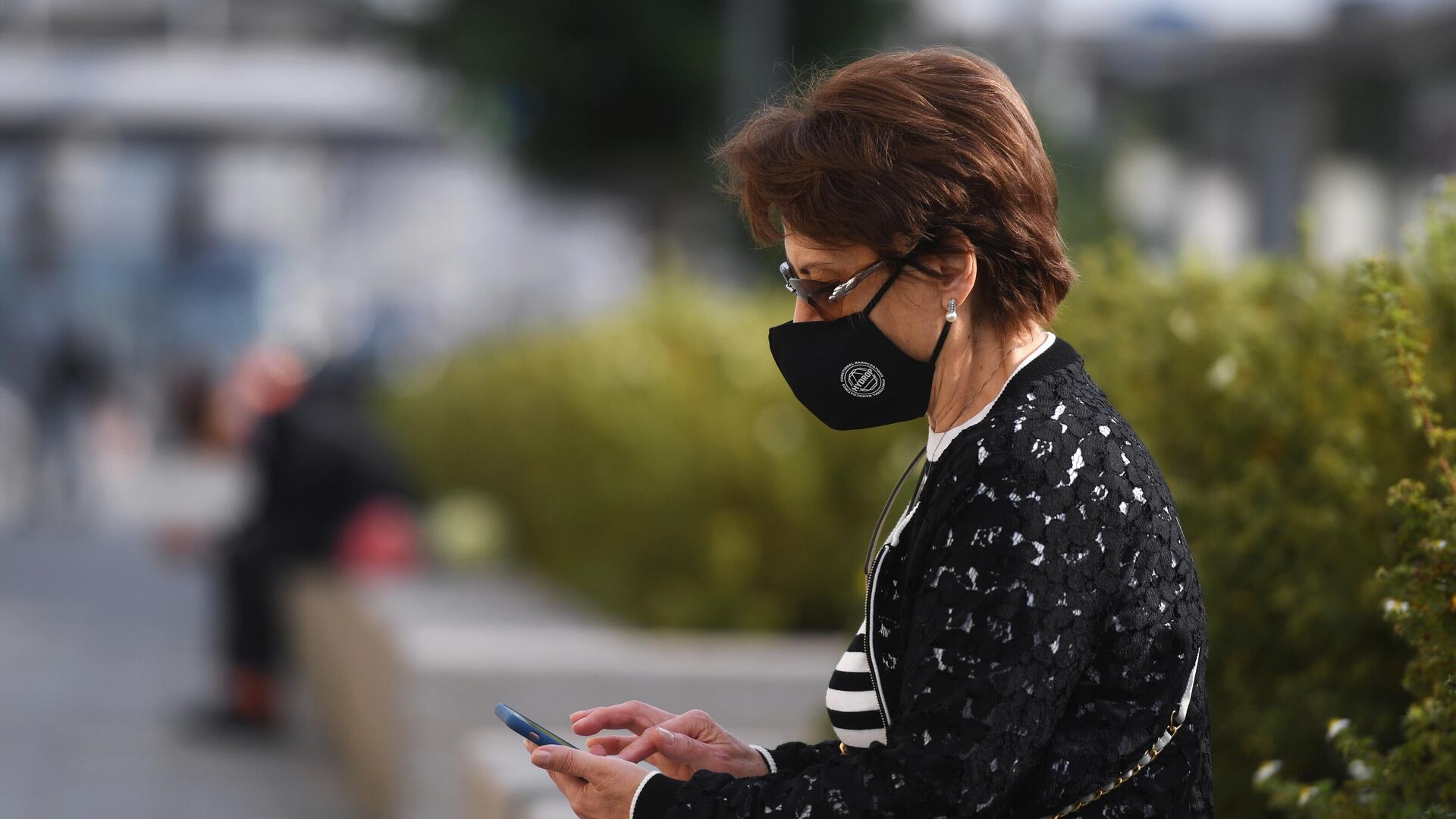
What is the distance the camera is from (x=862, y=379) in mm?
2162

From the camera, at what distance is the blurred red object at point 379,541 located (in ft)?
25.2

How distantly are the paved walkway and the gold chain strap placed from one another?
17.2ft

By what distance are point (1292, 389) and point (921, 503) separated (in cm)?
157

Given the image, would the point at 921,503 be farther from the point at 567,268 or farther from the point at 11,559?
the point at 567,268

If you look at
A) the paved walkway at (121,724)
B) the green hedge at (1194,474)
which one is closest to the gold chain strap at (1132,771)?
the green hedge at (1194,474)

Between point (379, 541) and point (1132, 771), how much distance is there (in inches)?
237

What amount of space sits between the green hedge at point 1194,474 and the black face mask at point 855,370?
85 cm

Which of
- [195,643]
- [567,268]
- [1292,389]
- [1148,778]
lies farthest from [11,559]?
[567,268]

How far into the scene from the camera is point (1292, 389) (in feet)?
11.2

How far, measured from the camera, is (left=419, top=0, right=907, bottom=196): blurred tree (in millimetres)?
19625

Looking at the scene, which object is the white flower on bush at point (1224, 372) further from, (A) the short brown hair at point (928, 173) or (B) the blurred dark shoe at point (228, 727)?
(B) the blurred dark shoe at point (228, 727)

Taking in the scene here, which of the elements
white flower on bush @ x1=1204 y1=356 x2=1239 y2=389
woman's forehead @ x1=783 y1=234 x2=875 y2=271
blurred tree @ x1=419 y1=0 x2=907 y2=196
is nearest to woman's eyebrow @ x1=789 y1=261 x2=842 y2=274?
woman's forehead @ x1=783 y1=234 x2=875 y2=271

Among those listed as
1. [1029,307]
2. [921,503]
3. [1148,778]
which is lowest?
[1148,778]

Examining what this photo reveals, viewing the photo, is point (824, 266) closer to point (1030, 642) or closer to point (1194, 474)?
point (1030, 642)
